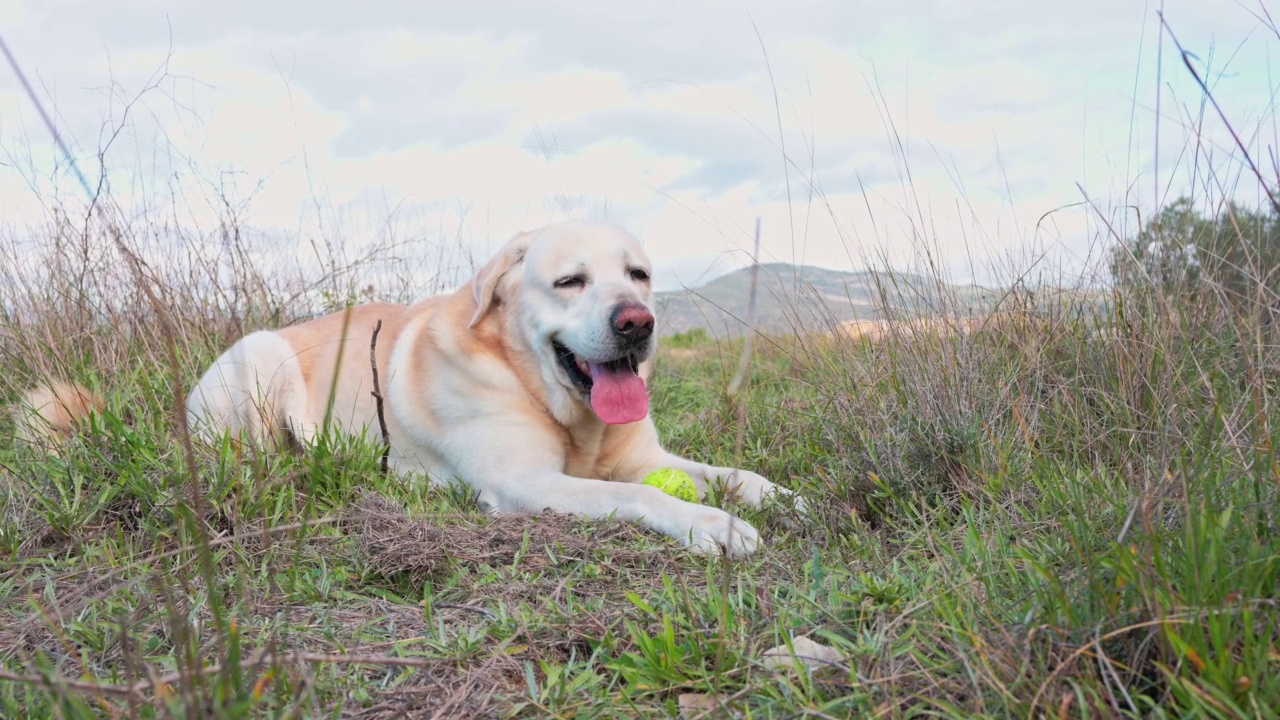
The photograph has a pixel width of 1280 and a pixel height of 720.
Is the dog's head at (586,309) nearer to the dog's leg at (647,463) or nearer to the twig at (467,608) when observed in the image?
the dog's leg at (647,463)

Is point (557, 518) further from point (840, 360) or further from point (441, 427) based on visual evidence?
point (840, 360)

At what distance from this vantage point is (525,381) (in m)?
3.20

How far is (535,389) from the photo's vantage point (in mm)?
3186

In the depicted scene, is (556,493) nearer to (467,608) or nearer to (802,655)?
(467,608)

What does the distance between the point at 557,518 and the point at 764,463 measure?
1020 mm

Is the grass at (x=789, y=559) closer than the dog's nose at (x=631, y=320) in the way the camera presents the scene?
Yes

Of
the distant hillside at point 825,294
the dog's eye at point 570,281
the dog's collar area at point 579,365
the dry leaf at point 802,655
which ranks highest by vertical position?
the dog's eye at point 570,281

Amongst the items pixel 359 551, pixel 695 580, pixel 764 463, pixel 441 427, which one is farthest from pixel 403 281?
pixel 695 580

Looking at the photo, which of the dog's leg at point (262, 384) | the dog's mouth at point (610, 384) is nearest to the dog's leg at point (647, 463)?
→ the dog's mouth at point (610, 384)

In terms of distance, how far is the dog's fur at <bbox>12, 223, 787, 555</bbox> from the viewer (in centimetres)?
288

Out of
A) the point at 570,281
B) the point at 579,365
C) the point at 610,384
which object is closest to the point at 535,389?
the point at 579,365

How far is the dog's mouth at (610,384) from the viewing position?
9.91 ft

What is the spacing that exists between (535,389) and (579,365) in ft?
0.70

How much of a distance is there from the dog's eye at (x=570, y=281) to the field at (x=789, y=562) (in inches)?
33.1
